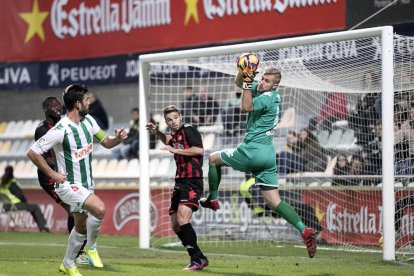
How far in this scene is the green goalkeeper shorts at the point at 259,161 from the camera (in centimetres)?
982

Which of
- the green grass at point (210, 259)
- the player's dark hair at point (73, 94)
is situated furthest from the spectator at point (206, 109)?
the player's dark hair at point (73, 94)

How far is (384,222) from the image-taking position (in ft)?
37.4

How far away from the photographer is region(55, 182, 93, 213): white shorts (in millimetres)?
9133

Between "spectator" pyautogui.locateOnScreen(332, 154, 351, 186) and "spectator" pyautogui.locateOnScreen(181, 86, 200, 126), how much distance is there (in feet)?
9.04

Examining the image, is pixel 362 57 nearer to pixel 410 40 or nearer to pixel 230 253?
pixel 410 40

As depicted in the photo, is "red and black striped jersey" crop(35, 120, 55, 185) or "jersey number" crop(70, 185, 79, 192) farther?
"red and black striped jersey" crop(35, 120, 55, 185)

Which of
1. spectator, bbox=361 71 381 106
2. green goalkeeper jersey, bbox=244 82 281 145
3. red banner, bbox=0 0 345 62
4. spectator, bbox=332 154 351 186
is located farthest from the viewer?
red banner, bbox=0 0 345 62

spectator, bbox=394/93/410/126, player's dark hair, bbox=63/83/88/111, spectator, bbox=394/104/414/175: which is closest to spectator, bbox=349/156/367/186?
spectator, bbox=394/104/414/175

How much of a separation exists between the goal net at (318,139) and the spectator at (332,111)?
0.7 inches

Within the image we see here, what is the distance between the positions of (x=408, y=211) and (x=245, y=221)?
4.10 metres

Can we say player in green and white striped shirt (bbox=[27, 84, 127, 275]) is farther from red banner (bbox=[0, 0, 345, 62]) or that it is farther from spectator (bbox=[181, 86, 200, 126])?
red banner (bbox=[0, 0, 345, 62])

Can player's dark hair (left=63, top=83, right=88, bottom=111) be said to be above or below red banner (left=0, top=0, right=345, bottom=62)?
below

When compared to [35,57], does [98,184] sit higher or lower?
lower

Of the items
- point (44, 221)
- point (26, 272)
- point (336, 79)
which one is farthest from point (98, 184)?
point (26, 272)
